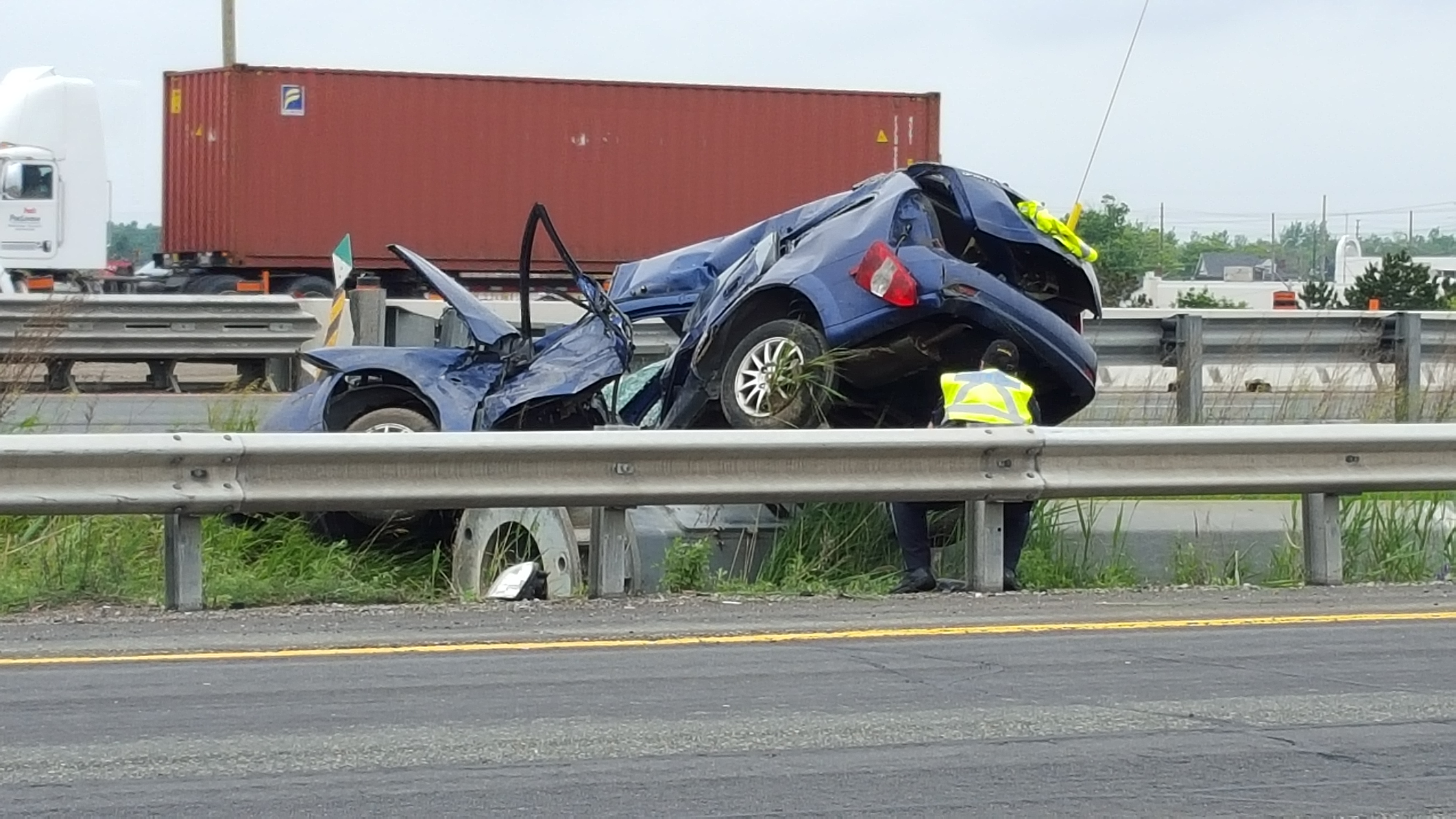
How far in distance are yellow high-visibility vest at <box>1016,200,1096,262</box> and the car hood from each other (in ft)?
8.40

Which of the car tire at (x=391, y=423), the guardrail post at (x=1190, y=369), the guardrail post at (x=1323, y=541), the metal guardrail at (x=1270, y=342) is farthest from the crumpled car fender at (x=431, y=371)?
the guardrail post at (x=1190, y=369)

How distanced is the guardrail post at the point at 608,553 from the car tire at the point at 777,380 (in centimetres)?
105

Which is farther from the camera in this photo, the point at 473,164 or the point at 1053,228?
the point at 473,164

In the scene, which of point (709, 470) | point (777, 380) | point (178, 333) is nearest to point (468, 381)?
point (777, 380)

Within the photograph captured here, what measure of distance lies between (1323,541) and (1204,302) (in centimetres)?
2529

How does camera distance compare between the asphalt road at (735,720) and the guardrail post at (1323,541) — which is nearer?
the asphalt road at (735,720)

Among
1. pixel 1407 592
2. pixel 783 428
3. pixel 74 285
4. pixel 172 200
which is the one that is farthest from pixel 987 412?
pixel 172 200

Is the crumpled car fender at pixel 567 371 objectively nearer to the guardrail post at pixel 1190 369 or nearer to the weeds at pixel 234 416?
the weeds at pixel 234 416

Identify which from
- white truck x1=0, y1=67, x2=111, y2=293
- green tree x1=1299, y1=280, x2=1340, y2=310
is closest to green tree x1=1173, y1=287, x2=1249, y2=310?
green tree x1=1299, y1=280, x2=1340, y2=310

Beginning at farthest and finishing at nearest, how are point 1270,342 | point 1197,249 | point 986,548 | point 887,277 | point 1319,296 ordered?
point 1197,249 → point 1319,296 → point 1270,342 → point 887,277 → point 986,548

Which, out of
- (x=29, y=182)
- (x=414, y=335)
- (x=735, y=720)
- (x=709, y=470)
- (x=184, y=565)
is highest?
(x=29, y=182)

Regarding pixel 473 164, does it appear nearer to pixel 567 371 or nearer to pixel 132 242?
pixel 567 371

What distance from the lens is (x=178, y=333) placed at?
16688mm

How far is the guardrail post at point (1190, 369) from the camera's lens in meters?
11.9
